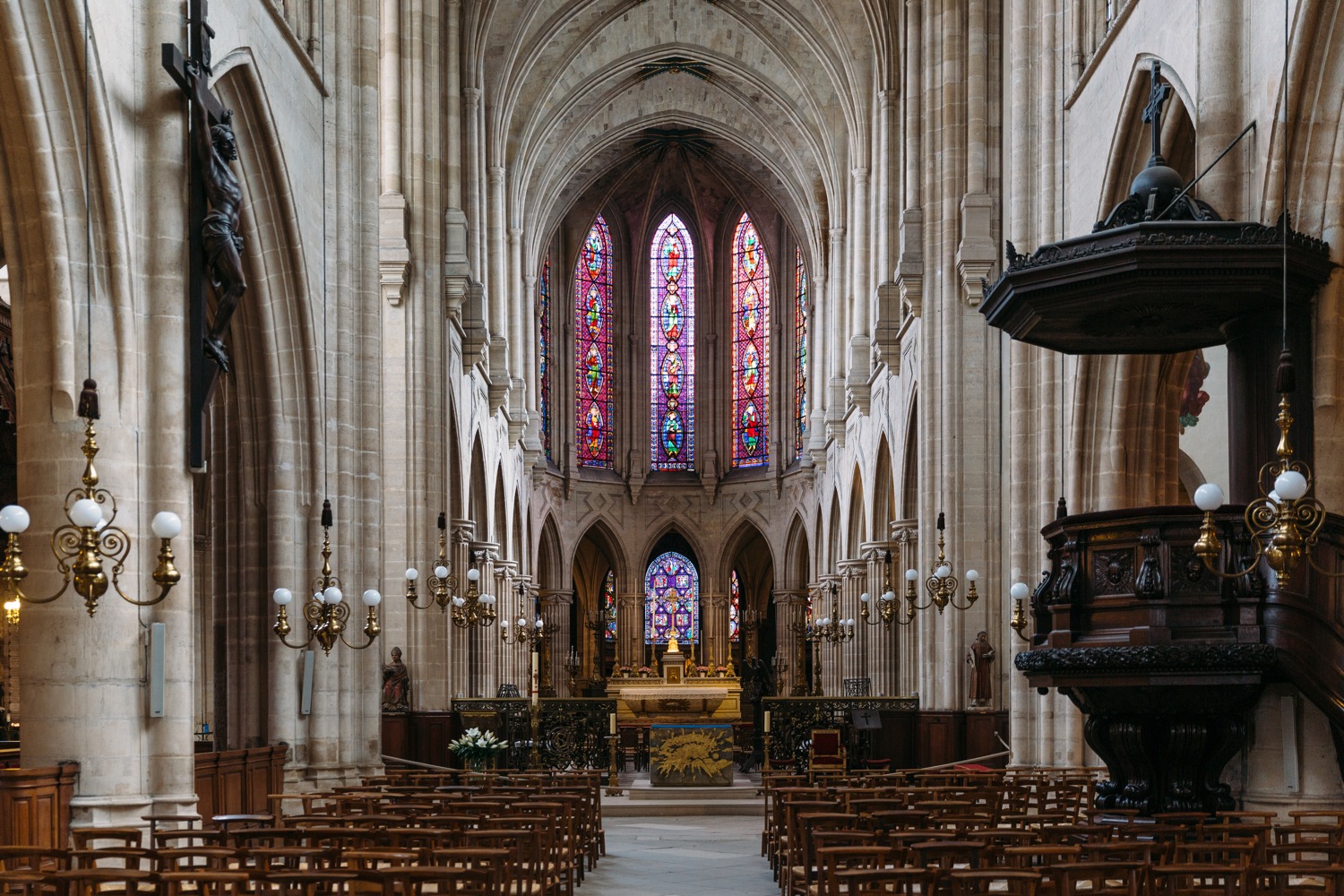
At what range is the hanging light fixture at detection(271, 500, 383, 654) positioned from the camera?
573 inches

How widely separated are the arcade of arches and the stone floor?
3304mm

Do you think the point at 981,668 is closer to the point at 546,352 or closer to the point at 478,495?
the point at 478,495

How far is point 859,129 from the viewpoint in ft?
120

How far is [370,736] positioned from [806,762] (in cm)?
906

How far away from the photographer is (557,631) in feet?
160

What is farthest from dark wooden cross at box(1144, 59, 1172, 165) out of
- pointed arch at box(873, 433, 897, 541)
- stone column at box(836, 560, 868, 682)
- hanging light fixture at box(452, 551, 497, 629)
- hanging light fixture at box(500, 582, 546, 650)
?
hanging light fixture at box(500, 582, 546, 650)

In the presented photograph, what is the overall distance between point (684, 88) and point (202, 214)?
31.4m

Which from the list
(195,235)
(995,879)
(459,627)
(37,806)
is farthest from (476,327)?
(995,879)

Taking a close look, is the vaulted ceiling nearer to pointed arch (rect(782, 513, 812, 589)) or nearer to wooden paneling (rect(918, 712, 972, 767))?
pointed arch (rect(782, 513, 812, 589))

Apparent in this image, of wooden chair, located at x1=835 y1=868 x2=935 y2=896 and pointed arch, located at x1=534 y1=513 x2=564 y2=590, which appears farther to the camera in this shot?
pointed arch, located at x1=534 y1=513 x2=564 y2=590

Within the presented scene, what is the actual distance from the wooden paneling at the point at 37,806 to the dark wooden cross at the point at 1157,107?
943 cm

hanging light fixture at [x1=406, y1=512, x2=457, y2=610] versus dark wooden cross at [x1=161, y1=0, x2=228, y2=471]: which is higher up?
dark wooden cross at [x1=161, y1=0, x2=228, y2=471]

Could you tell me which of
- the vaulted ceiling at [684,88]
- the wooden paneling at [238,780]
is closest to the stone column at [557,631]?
the vaulted ceiling at [684,88]

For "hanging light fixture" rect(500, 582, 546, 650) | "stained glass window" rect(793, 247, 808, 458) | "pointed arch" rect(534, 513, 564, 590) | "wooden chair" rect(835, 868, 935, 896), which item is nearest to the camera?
"wooden chair" rect(835, 868, 935, 896)
